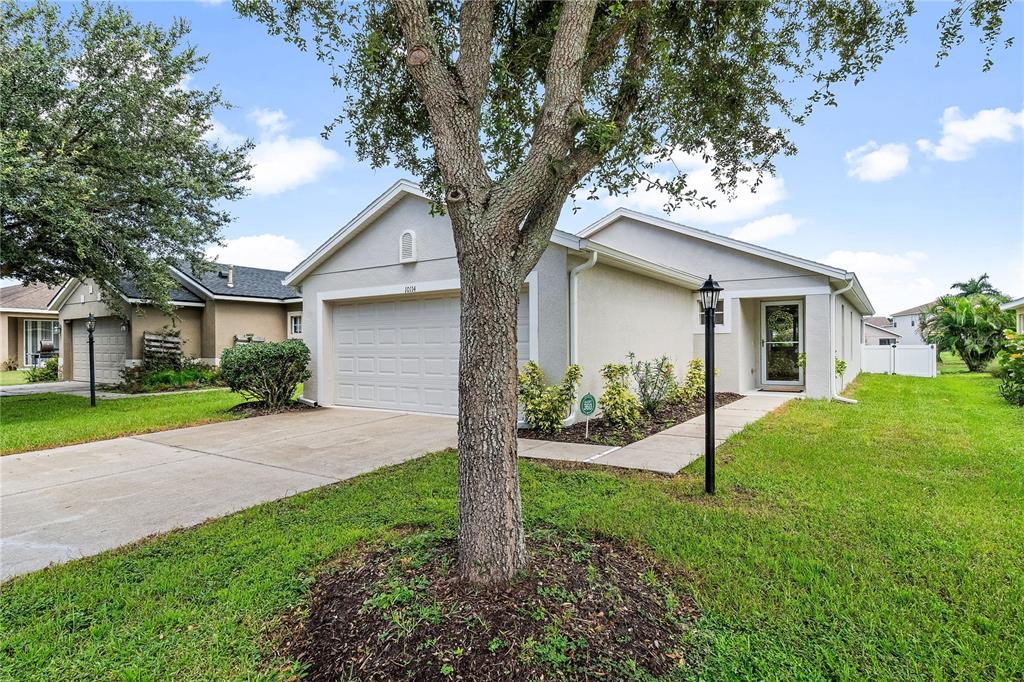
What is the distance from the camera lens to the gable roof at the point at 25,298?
22.0 metres

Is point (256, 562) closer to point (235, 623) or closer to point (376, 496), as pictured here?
point (235, 623)

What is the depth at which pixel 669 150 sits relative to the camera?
15.9 feet

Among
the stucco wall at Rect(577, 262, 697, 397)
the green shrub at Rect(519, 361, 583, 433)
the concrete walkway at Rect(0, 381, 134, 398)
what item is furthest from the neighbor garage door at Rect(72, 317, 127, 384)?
the stucco wall at Rect(577, 262, 697, 397)

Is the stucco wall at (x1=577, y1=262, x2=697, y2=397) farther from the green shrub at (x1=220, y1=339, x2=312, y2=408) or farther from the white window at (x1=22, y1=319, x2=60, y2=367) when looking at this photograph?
the white window at (x1=22, y1=319, x2=60, y2=367)

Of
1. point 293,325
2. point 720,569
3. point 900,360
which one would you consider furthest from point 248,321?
point 900,360

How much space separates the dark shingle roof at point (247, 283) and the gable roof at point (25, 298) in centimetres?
881

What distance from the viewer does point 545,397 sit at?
24.3ft

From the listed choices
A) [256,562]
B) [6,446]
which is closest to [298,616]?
[256,562]

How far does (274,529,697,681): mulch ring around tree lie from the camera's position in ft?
7.49

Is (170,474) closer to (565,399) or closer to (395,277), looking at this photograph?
(565,399)

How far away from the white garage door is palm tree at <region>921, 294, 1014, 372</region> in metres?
22.6

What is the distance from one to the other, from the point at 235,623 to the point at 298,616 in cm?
32

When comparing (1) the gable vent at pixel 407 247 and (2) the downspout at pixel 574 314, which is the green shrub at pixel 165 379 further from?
(2) the downspout at pixel 574 314

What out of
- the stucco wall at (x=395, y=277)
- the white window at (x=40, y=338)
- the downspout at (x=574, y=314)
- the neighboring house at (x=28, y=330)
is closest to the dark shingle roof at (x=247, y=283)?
the stucco wall at (x=395, y=277)
